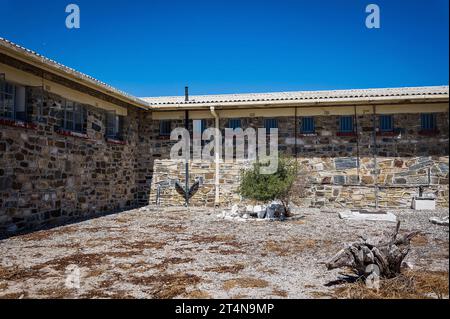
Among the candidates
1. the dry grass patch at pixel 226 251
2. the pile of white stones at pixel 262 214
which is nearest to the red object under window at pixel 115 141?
the pile of white stones at pixel 262 214

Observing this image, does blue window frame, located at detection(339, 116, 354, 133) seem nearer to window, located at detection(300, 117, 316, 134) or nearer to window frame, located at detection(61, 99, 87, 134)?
window, located at detection(300, 117, 316, 134)

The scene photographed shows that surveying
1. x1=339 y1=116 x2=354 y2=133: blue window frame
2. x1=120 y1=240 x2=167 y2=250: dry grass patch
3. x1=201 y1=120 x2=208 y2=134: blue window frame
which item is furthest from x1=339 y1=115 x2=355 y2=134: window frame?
x1=120 y1=240 x2=167 y2=250: dry grass patch

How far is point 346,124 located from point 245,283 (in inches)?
347

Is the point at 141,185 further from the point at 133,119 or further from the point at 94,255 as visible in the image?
the point at 94,255

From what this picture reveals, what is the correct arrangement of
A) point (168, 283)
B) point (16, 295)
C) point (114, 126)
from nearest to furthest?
point (16, 295), point (168, 283), point (114, 126)

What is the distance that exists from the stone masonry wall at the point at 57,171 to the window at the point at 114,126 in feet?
0.73

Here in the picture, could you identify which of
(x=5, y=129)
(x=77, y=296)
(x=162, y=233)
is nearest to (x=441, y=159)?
(x=162, y=233)

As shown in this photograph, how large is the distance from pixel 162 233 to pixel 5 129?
3.70 meters

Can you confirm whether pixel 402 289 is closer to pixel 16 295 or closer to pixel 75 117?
pixel 16 295

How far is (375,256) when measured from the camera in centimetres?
344

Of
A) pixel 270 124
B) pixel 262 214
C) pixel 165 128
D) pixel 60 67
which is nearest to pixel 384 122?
pixel 270 124

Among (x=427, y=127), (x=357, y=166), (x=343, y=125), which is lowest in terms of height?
(x=357, y=166)

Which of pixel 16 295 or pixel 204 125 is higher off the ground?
pixel 204 125

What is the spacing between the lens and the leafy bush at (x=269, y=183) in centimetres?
852
